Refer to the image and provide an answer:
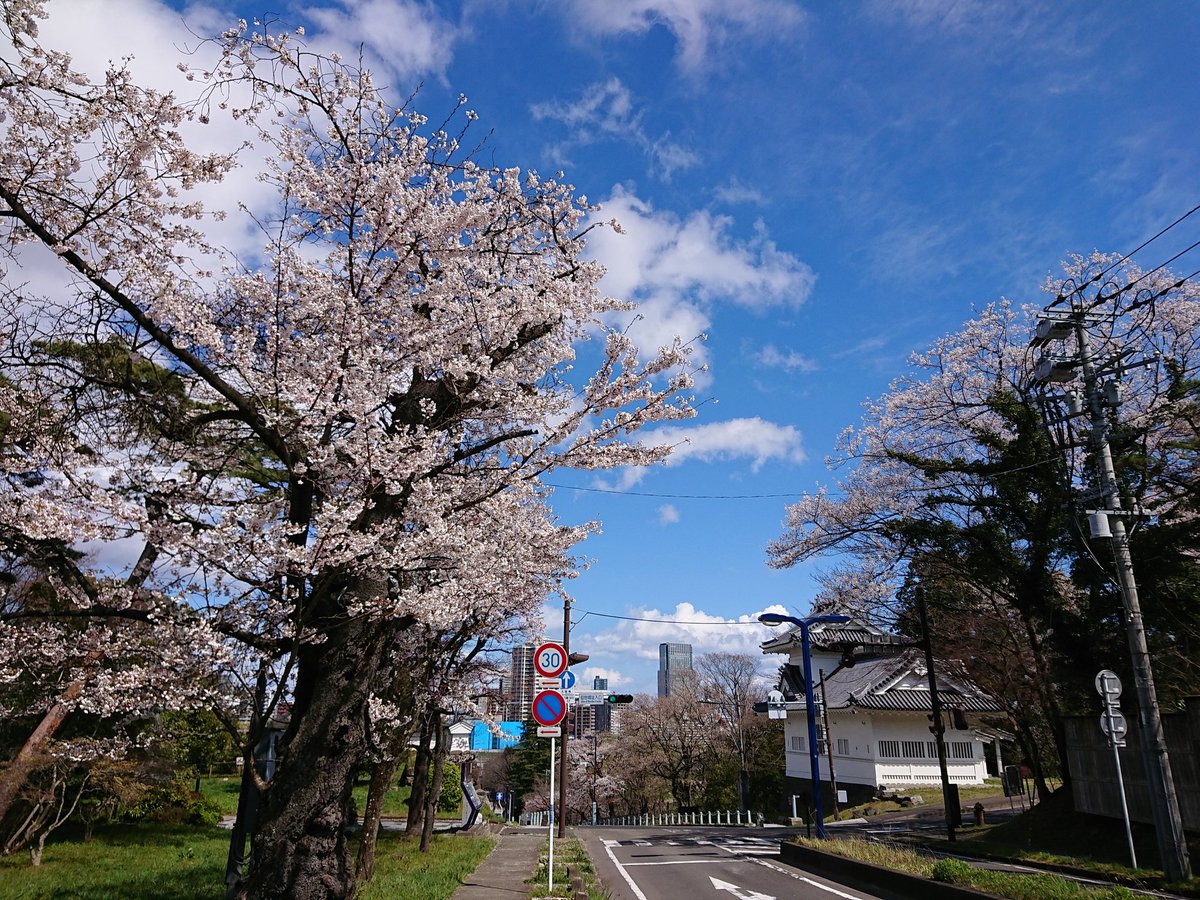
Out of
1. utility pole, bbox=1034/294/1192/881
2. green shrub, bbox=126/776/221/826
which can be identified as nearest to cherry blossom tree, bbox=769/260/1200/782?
utility pole, bbox=1034/294/1192/881

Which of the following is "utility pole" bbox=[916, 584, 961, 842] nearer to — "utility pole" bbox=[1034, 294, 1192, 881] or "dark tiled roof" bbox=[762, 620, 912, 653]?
"utility pole" bbox=[1034, 294, 1192, 881]

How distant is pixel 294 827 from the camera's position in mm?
6113

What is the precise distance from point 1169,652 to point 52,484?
1930 cm

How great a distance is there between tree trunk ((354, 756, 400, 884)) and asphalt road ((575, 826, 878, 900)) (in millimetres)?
4149

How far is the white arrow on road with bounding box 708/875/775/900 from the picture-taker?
1138 cm

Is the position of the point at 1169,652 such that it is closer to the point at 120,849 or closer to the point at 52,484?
the point at 52,484

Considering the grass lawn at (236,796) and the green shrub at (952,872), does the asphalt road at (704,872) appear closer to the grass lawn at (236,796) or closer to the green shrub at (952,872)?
the green shrub at (952,872)

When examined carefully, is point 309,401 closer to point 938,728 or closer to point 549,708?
point 549,708

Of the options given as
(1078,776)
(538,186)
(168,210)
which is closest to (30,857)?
(168,210)

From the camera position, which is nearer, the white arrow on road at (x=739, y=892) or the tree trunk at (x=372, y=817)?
the white arrow on road at (x=739, y=892)

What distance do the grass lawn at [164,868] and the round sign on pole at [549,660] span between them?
335cm

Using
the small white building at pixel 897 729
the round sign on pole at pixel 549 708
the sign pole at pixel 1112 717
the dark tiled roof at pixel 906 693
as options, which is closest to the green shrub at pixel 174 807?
the round sign on pole at pixel 549 708

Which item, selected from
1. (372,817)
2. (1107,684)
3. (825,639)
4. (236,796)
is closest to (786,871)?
(1107,684)

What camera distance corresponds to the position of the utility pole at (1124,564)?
10539mm
